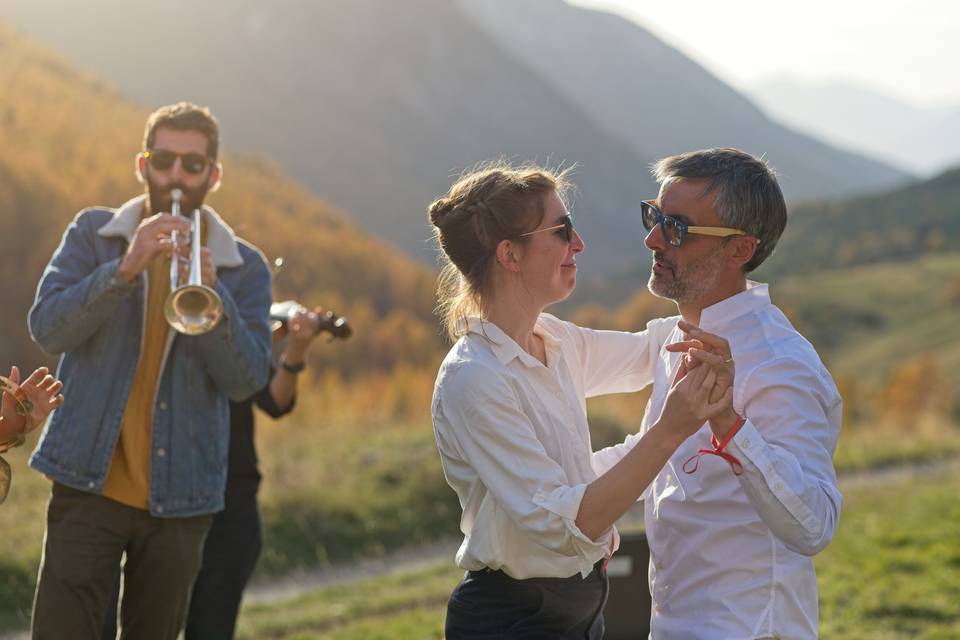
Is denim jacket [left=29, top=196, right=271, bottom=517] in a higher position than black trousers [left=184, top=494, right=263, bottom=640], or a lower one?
higher

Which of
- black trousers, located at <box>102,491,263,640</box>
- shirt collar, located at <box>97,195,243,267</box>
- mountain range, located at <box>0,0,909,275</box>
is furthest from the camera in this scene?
mountain range, located at <box>0,0,909,275</box>

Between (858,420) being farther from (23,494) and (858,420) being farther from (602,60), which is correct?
(602,60)

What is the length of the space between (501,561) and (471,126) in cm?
11395

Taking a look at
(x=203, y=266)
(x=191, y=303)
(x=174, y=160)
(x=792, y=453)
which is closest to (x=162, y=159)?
(x=174, y=160)

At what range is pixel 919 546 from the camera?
9555 mm

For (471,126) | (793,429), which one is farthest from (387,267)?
(471,126)

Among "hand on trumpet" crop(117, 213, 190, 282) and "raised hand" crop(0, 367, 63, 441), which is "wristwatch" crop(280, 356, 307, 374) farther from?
"raised hand" crop(0, 367, 63, 441)

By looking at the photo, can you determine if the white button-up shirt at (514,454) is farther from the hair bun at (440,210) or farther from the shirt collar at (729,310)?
the shirt collar at (729,310)

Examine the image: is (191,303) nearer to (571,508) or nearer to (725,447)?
(571,508)

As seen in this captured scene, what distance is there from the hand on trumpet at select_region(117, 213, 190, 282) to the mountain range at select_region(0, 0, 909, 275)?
71.6m

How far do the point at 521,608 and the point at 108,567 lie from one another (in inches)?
66.6

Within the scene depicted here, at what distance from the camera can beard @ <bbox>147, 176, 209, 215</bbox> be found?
4.46 m

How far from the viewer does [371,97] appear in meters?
111

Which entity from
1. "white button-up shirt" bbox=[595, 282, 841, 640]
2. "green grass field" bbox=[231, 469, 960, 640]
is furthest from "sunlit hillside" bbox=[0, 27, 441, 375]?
"white button-up shirt" bbox=[595, 282, 841, 640]
